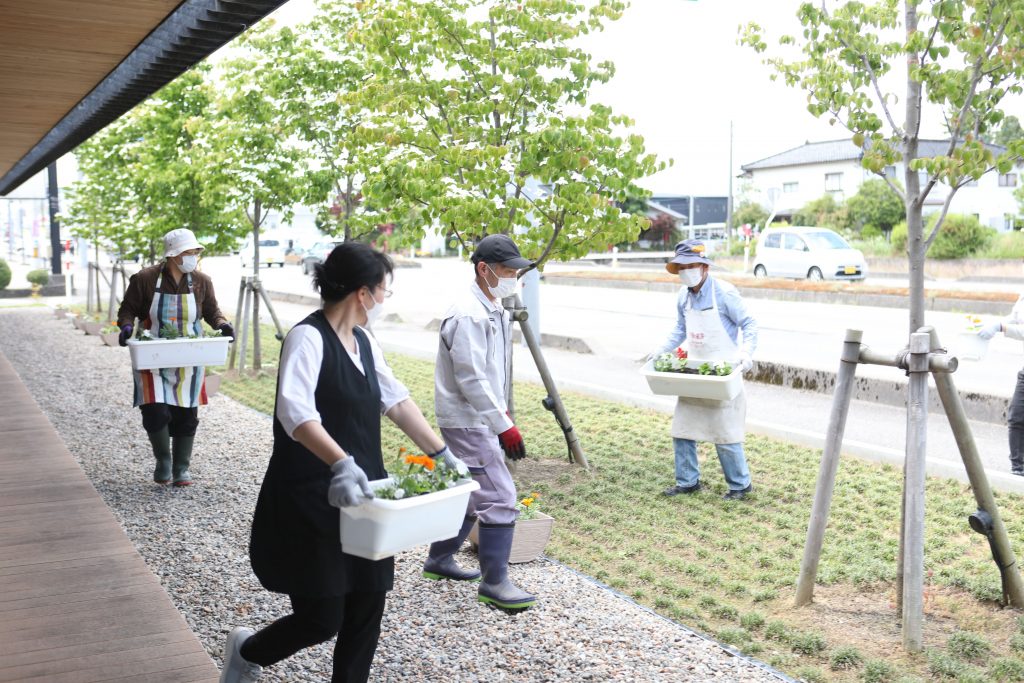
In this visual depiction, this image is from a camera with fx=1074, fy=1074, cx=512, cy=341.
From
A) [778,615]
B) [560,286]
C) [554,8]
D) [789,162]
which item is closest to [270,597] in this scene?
[778,615]

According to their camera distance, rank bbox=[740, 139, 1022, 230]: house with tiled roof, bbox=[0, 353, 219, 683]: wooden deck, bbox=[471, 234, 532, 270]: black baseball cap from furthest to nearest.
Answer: bbox=[740, 139, 1022, 230]: house with tiled roof, bbox=[471, 234, 532, 270]: black baseball cap, bbox=[0, 353, 219, 683]: wooden deck

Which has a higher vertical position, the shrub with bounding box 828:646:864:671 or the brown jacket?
the brown jacket

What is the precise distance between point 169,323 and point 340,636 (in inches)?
166

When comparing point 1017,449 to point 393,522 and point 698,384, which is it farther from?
point 393,522

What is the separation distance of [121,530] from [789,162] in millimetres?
59455

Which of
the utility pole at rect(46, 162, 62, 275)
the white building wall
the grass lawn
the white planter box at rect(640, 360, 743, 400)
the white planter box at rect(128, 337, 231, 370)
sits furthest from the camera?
the white building wall

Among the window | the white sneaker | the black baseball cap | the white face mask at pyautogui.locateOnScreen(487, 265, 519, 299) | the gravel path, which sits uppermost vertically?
the window

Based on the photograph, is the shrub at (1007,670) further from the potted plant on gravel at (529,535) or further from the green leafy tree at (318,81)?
the green leafy tree at (318,81)

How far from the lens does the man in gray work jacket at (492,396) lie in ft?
16.2

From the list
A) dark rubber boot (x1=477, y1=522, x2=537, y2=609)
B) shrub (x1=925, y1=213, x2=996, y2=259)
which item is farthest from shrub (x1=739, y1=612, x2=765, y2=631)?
shrub (x1=925, y1=213, x2=996, y2=259)

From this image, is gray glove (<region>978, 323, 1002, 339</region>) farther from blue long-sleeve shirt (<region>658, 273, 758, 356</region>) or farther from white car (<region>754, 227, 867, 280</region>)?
white car (<region>754, 227, 867, 280</region>)

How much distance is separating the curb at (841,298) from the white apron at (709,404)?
14.7 meters

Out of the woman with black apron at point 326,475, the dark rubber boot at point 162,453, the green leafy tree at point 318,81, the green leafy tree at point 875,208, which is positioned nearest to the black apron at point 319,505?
the woman with black apron at point 326,475

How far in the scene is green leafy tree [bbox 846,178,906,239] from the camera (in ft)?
147
